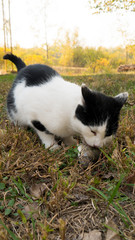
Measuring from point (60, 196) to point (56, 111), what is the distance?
0.90 meters

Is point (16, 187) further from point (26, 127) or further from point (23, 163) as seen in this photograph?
point (26, 127)

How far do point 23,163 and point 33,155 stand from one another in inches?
4.8

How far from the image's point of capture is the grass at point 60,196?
3.17ft

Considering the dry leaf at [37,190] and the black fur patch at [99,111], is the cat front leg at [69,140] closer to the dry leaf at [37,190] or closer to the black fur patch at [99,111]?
the black fur patch at [99,111]

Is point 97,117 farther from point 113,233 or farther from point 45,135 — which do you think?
point 113,233

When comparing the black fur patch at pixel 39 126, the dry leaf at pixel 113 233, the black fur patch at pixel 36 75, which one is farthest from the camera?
the black fur patch at pixel 36 75

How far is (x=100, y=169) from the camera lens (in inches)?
59.8

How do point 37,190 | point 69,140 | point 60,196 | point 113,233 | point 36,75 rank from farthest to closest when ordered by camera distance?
point 36,75 < point 69,140 < point 37,190 < point 60,196 < point 113,233

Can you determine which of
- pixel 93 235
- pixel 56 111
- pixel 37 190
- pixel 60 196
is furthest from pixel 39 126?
pixel 93 235

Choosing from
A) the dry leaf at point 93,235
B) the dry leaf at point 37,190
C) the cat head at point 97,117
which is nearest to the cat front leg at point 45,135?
the cat head at point 97,117

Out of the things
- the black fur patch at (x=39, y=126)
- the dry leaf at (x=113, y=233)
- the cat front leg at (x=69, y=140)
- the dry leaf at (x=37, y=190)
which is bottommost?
the cat front leg at (x=69, y=140)

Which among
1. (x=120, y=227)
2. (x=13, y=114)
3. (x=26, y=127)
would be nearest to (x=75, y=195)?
(x=120, y=227)

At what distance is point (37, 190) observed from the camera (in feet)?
4.20

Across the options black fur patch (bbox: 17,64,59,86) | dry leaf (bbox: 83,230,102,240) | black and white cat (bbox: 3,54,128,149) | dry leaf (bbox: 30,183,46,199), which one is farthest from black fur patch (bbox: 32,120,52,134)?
dry leaf (bbox: 83,230,102,240)
